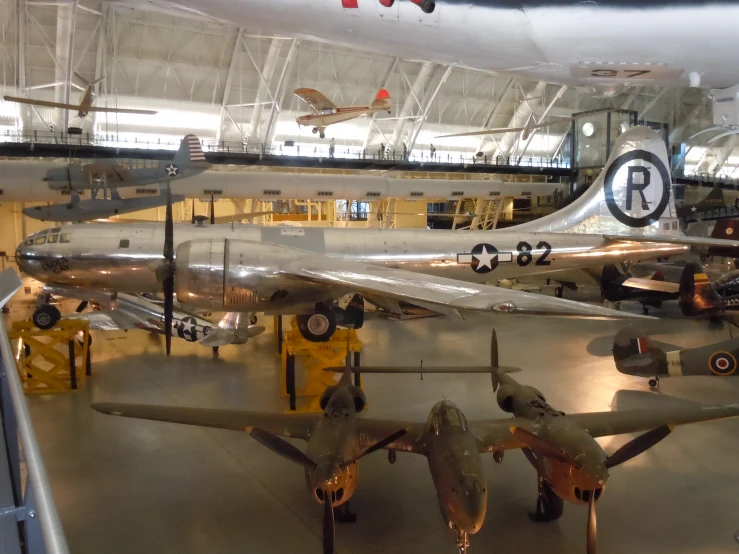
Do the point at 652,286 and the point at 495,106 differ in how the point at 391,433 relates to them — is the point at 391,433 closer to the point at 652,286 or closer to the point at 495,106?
the point at 652,286

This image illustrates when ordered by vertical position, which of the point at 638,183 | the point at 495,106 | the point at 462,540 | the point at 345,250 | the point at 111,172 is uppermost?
the point at 495,106

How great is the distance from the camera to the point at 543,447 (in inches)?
198

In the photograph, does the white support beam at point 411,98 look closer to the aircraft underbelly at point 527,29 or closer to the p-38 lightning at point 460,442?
the aircraft underbelly at point 527,29

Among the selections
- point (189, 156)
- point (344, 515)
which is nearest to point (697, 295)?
point (344, 515)

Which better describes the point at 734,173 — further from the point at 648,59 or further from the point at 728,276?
the point at 648,59

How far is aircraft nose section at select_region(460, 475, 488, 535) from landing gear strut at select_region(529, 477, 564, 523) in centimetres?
A: 159

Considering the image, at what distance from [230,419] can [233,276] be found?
310 cm

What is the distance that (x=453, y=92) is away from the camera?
108ft

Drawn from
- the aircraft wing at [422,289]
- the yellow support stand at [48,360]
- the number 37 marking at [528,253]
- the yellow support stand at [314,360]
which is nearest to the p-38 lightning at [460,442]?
the aircraft wing at [422,289]

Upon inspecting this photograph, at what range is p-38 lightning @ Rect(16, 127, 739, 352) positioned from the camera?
313 inches

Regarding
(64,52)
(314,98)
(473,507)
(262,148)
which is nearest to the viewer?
(473,507)

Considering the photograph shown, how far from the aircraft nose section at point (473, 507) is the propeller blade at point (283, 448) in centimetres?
141

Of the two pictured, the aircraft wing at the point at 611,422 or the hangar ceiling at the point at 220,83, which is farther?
the hangar ceiling at the point at 220,83

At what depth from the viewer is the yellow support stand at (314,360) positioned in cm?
891
